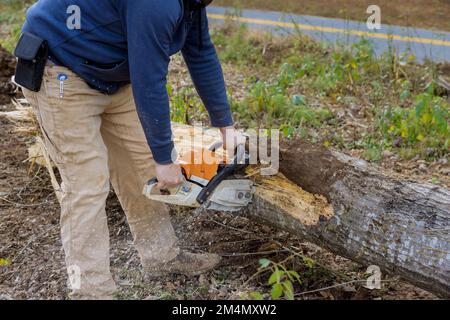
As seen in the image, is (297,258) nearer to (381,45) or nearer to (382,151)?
(382,151)

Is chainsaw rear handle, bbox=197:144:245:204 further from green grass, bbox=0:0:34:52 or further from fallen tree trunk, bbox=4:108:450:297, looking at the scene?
green grass, bbox=0:0:34:52

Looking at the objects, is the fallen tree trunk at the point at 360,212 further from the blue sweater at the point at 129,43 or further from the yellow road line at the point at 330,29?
the yellow road line at the point at 330,29

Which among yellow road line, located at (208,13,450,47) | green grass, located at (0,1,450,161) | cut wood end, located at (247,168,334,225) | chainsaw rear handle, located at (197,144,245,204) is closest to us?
chainsaw rear handle, located at (197,144,245,204)

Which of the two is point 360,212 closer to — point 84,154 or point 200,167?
point 200,167

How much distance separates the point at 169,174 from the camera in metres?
2.77

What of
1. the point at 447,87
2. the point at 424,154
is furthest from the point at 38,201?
the point at 447,87

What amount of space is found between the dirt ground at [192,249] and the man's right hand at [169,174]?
0.60 m

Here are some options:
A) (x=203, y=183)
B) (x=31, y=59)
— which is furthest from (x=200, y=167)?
(x=31, y=59)

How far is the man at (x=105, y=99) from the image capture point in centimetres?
253

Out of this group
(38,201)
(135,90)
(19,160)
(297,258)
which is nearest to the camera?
(135,90)

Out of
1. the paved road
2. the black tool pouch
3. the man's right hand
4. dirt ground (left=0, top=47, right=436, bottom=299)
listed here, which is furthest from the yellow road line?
the black tool pouch

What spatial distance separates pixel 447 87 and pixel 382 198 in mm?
3527

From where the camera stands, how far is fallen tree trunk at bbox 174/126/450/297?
2746 millimetres

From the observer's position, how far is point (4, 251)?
371cm
